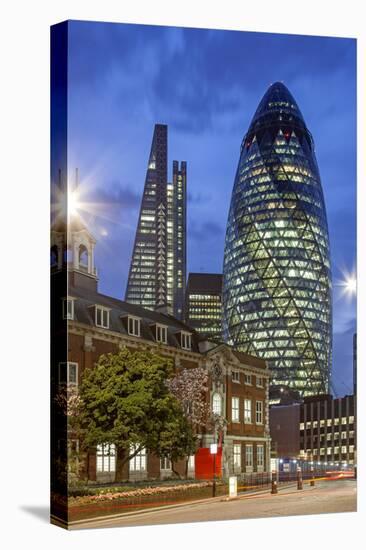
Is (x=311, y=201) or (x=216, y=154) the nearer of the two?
(x=216, y=154)

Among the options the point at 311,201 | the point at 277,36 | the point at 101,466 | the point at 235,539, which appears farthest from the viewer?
the point at 311,201

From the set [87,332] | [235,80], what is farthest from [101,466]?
[235,80]

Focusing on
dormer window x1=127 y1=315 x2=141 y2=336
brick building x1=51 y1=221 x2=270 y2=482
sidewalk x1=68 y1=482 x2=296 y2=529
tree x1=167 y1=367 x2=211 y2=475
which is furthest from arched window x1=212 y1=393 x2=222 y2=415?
dormer window x1=127 y1=315 x2=141 y2=336

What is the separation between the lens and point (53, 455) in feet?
106

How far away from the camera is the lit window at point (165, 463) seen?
111 ft

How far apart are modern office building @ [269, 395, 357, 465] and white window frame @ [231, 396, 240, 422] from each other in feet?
3.80

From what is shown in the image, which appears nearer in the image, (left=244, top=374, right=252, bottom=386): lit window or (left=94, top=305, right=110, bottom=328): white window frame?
(left=94, top=305, right=110, bottom=328): white window frame

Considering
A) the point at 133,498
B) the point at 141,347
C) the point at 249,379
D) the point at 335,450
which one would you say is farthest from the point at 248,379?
the point at 133,498

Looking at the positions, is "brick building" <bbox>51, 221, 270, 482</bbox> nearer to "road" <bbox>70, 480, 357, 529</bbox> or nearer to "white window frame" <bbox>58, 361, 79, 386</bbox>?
"white window frame" <bbox>58, 361, 79, 386</bbox>

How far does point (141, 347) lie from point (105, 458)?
3.36 metres

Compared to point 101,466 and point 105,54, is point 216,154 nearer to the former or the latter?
point 105,54

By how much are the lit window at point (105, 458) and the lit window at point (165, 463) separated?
4.77ft

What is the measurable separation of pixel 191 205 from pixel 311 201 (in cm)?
604

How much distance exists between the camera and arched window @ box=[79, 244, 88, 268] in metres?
31.5
